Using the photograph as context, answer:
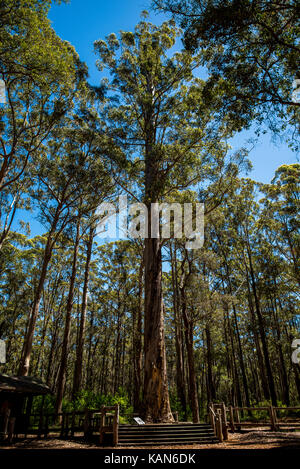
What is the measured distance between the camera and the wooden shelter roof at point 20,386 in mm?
9852

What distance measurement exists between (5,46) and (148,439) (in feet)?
41.6

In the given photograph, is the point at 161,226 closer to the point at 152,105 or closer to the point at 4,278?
the point at 152,105

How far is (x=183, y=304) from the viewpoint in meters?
14.4

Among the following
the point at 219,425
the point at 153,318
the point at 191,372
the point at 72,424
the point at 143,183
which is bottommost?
the point at 72,424

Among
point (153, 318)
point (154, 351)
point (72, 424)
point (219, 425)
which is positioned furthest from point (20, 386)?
point (219, 425)

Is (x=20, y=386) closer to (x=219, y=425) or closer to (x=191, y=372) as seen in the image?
(x=219, y=425)

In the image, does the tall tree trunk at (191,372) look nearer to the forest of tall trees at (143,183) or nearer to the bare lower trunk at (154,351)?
the forest of tall trees at (143,183)

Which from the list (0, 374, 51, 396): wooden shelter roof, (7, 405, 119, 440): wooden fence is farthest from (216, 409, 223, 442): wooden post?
(0, 374, 51, 396): wooden shelter roof

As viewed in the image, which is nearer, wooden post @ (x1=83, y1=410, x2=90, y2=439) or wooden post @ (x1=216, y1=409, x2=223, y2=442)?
wooden post @ (x1=216, y1=409, x2=223, y2=442)

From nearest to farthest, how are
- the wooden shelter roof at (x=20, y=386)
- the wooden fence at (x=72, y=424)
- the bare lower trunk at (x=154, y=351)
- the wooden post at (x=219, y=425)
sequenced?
the wooden post at (x=219, y=425) < the wooden fence at (x=72, y=424) < the bare lower trunk at (x=154, y=351) < the wooden shelter roof at (x=20, y=386)

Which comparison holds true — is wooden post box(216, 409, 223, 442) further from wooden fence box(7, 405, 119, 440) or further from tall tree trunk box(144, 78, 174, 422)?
wooden fence box(7, 405, 119, 440)

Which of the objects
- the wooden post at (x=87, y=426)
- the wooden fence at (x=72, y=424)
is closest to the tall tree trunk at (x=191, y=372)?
the wooden fence at (x=72, y=424)

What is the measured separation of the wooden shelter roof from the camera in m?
9.85

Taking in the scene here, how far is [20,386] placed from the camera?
10.3 m
